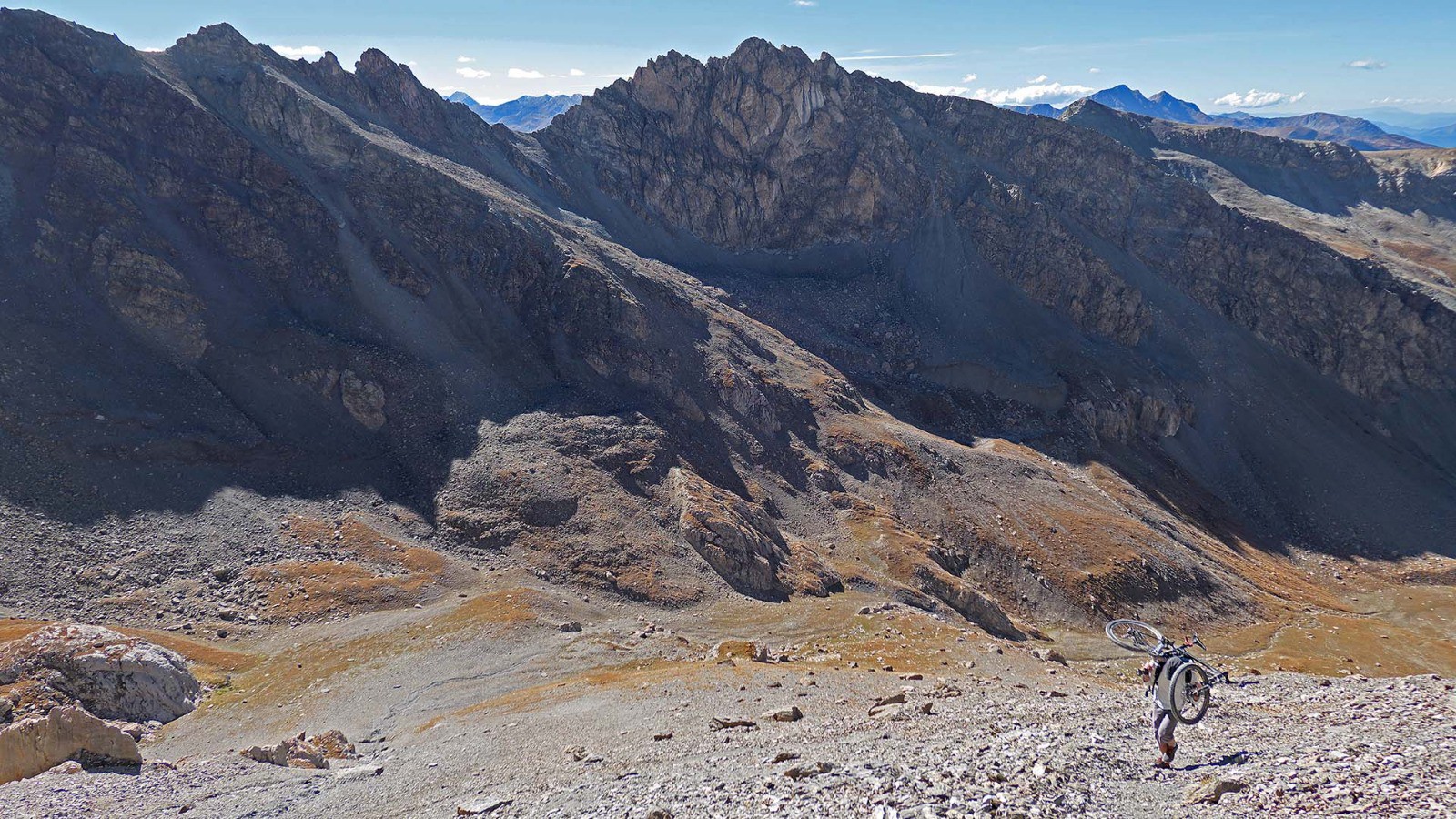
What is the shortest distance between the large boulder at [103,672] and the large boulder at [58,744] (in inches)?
547

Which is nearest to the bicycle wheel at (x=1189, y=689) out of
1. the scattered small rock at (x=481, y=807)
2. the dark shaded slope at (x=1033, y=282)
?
the scattered small rock at (x=481, y=807)

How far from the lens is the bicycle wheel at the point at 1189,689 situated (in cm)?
1555

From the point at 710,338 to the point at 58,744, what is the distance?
74.9 metres

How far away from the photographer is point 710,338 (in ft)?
312

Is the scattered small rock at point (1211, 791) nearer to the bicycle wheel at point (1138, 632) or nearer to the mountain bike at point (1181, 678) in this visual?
the mountain bike at point (1181, 678)

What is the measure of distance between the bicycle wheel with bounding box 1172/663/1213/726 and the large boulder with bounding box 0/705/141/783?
3219 centimetres

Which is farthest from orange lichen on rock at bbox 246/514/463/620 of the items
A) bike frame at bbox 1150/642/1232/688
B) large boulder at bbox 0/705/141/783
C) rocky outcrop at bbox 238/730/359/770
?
bike frame at bbox 1150/642/1232/688

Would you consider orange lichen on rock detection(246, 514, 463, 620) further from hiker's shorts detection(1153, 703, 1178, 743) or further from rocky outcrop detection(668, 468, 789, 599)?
hiker's shorts detection(1153, 703, 1178, 743)

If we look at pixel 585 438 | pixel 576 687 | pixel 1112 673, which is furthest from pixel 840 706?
pixel 585 438

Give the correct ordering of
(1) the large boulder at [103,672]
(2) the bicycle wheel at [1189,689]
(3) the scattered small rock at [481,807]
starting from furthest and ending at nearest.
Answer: (1) the large boulder at [103,672]
(3) the scattered small rock at [481,807]
(2) the bicycle wheel at [1189,689]

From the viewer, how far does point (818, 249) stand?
141 metres

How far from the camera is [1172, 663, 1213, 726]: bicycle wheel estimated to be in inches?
612

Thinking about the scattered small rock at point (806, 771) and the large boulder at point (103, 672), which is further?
the large boulder at point (103, 672)

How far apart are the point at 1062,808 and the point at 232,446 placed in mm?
68711
